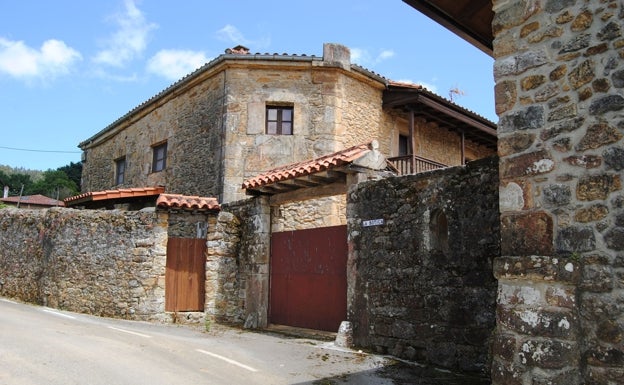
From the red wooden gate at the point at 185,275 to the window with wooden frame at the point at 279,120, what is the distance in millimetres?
3843

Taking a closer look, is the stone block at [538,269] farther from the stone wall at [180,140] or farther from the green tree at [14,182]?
the green tree at [14,182]

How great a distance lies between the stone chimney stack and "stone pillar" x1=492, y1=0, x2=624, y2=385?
9021mm

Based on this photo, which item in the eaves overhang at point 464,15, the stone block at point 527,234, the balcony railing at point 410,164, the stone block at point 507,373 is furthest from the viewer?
the balcony railing at point 410,164

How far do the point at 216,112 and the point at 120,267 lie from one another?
197 inches

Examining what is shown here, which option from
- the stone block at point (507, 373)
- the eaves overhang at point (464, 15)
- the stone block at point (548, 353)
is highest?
the eaves overhang at point (464, 15)

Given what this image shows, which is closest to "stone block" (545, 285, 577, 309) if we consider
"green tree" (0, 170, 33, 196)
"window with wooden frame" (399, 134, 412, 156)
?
"window with wooden frame" (399, 134, 412, 156)

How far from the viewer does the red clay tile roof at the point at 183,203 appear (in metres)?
9.53

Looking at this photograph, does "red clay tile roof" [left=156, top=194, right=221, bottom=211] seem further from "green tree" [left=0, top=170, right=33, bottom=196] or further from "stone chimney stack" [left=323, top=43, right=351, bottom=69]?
"green tree" [left=0, top=170, right=33, bottom=196]

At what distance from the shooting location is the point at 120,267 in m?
9.60

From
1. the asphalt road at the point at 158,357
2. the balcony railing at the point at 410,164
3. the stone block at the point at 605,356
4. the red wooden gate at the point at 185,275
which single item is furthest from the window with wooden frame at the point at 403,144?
the stone block at the point at 605,356

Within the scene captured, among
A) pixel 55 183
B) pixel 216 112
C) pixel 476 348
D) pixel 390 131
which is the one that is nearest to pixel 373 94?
pixel 390 131

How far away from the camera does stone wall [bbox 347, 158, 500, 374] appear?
599 cm

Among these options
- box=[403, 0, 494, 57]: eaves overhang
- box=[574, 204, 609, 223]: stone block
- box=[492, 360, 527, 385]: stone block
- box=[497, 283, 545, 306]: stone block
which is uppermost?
box=[403, 0, 494, 57]: eaves overhang

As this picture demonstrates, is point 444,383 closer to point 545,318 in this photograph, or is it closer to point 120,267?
point 545,318
